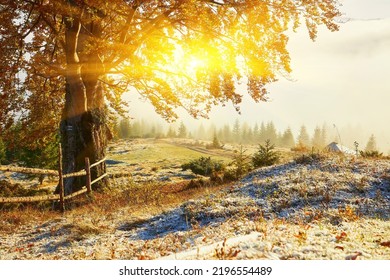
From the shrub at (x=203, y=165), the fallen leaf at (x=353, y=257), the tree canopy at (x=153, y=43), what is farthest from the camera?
the shrub at (x=203, y=165)

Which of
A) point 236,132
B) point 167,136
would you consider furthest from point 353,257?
point 236,132

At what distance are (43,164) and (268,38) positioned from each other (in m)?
19.8

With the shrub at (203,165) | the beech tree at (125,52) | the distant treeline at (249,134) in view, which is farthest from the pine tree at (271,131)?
the beech tree at (125,52)

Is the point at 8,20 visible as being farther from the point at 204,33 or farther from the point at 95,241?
the point at 95,241

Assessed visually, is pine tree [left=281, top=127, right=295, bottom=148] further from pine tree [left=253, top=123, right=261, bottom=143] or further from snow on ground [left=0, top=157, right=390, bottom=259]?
snow on ground [left=0, top=157, right=390, bottom=259]

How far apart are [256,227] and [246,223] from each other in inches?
32.0

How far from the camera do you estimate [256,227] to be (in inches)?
263

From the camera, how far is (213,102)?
16578 mm

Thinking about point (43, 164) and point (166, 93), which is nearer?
point (166, 93)

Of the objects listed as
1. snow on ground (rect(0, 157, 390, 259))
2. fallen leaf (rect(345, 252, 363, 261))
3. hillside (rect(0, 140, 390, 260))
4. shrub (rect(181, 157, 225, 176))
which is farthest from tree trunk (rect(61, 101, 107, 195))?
fallen leaf (rect(345, 252, 363, 261))

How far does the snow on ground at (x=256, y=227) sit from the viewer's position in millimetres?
5137

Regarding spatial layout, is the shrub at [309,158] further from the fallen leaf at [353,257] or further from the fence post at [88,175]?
the fallen leaf at [353,257]

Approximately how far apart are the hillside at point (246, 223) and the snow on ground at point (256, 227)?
21 millimetres
